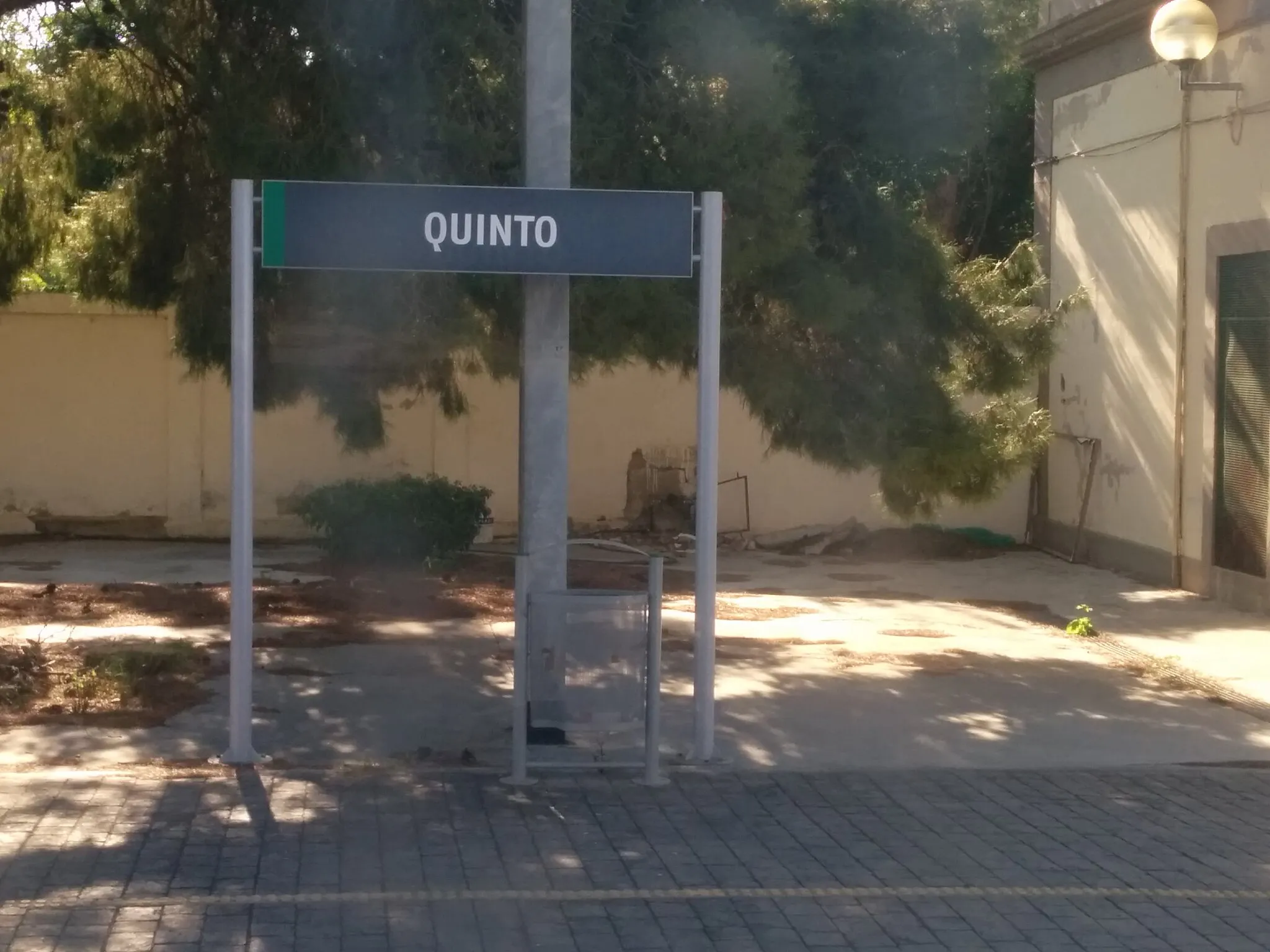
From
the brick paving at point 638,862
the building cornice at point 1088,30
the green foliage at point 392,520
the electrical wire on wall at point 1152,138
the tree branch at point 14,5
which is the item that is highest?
the building cornice at point 1088,30

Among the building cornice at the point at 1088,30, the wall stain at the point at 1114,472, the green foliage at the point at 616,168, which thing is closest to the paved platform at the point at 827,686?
the wall stain at the point at 1114,472

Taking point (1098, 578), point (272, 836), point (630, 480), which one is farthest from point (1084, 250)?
A: point (272, 836)

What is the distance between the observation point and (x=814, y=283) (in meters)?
9.05

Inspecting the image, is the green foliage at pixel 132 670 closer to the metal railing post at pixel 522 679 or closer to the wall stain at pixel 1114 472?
the metal railing post at pixel 522 679

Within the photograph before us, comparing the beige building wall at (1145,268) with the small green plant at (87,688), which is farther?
the beige building wall at (1145,268)

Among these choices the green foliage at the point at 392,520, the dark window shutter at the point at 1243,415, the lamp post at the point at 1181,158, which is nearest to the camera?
the lamp post at the point at 1181,158

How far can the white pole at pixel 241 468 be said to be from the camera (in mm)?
7020

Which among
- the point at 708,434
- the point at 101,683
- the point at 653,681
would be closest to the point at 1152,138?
the point at 708,434

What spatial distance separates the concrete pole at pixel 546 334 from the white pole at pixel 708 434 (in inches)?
27.8

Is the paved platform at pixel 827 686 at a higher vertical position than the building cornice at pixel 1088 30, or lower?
lower

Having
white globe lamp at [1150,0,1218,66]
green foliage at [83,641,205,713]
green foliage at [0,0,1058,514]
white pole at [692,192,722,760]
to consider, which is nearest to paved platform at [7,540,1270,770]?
green foliage at [83,641,205,713]

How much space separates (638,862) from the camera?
6012mm

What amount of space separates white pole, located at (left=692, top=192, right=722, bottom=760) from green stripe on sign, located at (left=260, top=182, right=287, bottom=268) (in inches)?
74.7

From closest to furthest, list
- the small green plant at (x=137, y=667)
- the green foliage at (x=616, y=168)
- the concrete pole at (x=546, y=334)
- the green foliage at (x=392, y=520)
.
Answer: the concrete pole at (x=546, y=334)
the green foliage at (x=616, y=168)
the small green plant at (x=137, y=667)
the green foliage at (x=392, y=520)
